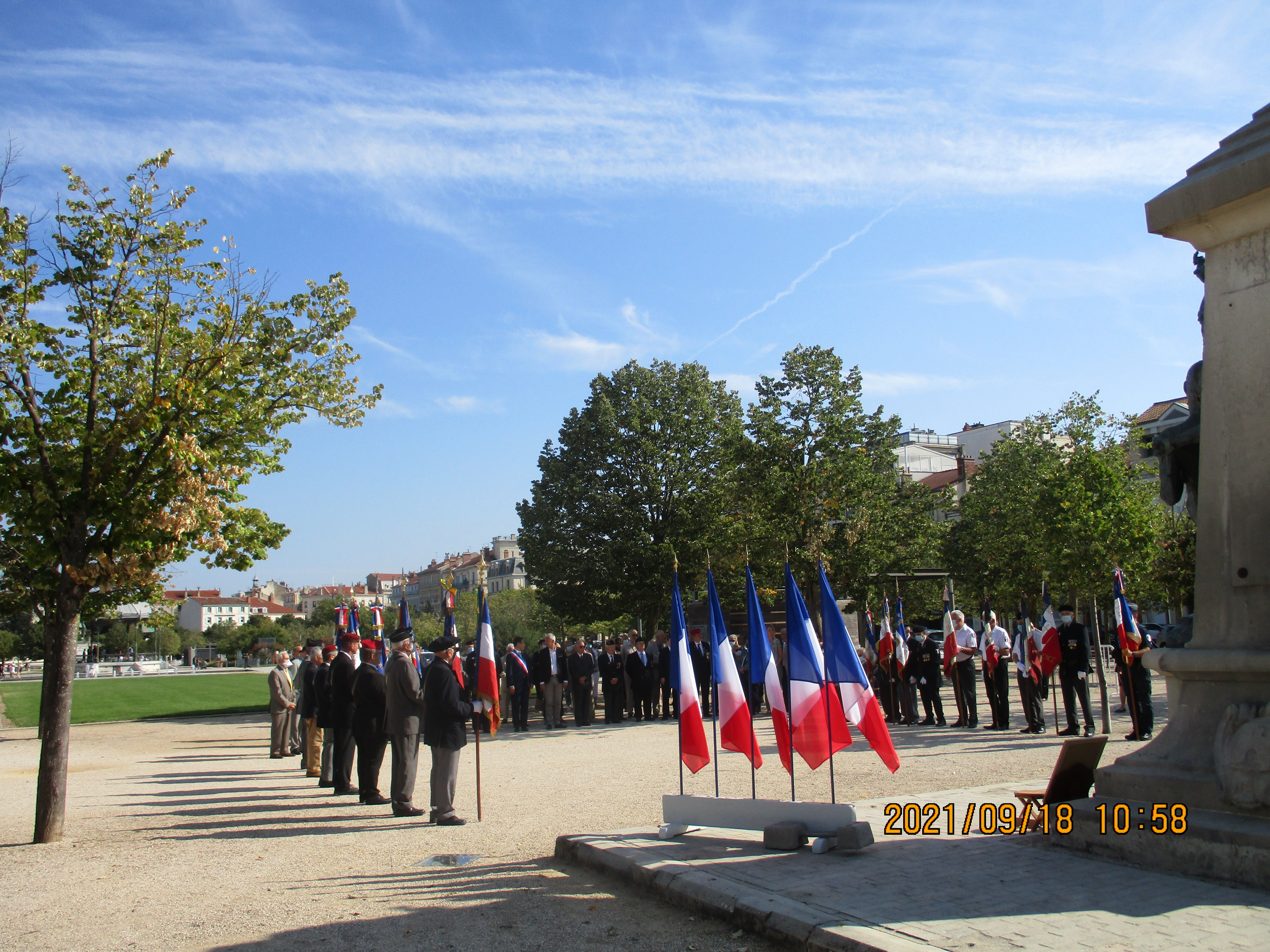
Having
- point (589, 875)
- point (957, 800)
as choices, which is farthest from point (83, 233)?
point (957, 800)

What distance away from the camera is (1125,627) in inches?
527

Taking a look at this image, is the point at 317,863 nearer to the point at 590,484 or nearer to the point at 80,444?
the point at 80,444

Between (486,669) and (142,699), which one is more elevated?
(486,669)

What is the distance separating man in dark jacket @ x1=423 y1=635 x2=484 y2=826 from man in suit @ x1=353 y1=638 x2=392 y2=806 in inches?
60.6

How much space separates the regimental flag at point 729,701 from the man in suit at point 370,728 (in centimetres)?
476

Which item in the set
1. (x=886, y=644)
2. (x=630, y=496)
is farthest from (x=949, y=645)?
(x=630, y=496)

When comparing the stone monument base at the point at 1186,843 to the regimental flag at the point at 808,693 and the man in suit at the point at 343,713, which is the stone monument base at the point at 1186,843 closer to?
the regimental flag at the point at 808,693

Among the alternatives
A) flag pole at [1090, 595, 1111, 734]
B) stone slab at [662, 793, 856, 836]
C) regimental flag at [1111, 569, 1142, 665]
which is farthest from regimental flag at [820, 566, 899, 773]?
regimental flag at [1111, 569, 1142, 665]

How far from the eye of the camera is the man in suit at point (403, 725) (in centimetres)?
1023

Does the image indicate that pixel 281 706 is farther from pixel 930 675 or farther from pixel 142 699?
pixel 142 699

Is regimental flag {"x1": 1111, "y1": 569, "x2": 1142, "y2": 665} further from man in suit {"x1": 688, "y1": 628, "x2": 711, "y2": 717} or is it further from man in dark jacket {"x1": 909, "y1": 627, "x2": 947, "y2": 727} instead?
man in suit {"x1": 688, "y1": 628, "x2": 711, "y2": 717}

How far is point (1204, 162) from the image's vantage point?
6438 mm

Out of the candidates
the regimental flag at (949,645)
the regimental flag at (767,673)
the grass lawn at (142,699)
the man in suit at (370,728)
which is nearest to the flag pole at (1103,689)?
the regimental flag at (949,645)

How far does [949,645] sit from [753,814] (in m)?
10.2
